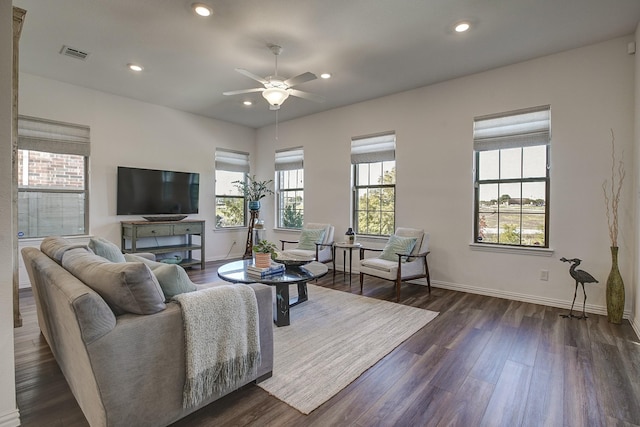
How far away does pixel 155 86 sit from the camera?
190 inches

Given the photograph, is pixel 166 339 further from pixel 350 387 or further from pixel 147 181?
pixel 147 181

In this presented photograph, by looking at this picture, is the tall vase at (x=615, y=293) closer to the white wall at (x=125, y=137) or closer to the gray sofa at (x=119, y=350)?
the gray sofa at (x=119, y=350)

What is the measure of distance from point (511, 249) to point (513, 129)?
61.7 inches

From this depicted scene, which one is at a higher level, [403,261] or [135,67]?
[135,67]

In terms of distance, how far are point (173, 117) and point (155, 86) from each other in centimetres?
117

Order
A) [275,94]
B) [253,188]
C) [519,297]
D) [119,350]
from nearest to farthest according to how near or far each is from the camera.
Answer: [119,350] → [275,94] → [519,297] → [253,188]

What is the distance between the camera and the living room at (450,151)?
349 centimetres

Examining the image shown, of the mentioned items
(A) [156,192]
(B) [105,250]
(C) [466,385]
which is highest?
(A) [156,192]

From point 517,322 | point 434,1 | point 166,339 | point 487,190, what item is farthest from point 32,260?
point 487,190

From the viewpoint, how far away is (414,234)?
461 cm

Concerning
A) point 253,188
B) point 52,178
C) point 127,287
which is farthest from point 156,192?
point 127,287

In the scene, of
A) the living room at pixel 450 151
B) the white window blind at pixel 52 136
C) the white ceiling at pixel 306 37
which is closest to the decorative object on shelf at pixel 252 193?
the living room at pixel 450 151

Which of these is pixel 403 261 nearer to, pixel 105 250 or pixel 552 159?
pixel 552 159

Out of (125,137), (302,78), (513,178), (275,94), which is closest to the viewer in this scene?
(302,78)
